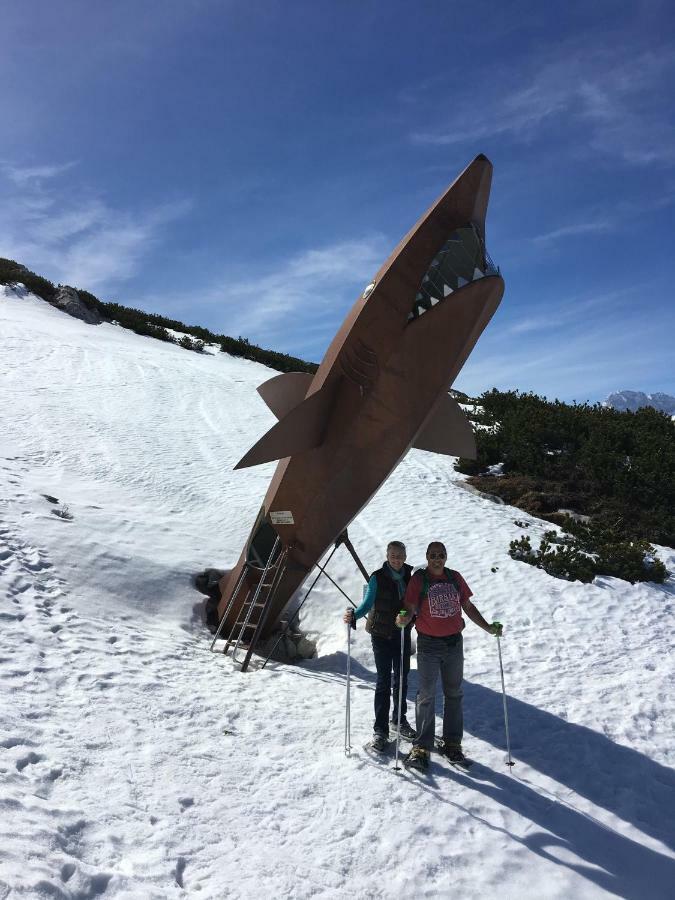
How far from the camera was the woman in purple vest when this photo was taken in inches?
220

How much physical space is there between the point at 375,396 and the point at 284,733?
12.3 feet

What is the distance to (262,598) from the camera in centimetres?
836

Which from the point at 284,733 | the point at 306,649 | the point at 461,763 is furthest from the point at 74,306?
the point at 461,763

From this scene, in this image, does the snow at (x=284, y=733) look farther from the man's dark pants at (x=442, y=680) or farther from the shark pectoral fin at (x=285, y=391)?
the shark pectoral fin at (x=285, y=391)

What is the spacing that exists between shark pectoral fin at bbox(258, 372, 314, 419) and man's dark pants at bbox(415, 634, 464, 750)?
3995mm

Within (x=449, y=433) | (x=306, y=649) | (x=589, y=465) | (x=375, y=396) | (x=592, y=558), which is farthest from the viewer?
(x=589, y=465)

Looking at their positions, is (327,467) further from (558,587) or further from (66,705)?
(558,587)

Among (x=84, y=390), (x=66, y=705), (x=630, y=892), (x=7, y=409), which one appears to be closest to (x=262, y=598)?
(x=66, y=705)

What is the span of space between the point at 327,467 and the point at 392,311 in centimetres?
211

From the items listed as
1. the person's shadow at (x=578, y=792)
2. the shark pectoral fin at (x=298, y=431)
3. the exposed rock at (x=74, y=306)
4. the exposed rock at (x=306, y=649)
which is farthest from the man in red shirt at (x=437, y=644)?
the exposed rock at (x=74, y=306)

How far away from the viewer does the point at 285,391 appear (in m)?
8.12

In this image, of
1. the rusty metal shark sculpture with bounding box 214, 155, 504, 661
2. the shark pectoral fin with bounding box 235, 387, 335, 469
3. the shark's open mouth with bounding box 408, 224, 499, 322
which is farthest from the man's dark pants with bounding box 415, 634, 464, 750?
the shark's open mouth with bounding box 408, 224, 499, 322

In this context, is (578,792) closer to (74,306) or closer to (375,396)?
(375,396)

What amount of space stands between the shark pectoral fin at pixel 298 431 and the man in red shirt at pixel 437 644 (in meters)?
2.34
